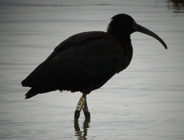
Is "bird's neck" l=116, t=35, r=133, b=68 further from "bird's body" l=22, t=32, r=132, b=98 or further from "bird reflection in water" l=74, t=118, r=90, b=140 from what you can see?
"bird reflection in water" l=74, t=118, r=90, b=140

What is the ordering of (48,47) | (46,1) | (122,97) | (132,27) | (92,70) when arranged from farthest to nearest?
(46,1) < (48,47) < (122,97) < (132,27) < (92,70)

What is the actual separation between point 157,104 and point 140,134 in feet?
5.71

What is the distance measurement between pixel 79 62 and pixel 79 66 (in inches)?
2.3

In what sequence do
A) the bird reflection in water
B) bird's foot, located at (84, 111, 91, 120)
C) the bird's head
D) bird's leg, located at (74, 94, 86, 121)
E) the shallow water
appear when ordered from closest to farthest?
the bird reflection in water < the shallow water < bird's leg, located at (74, 94, 86, 121) < bird's foot, located at (84, 111, 91, 120) < the bird's head

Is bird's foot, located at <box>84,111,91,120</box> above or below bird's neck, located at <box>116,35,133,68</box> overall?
below

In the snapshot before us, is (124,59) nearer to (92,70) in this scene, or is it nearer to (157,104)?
(92,70)

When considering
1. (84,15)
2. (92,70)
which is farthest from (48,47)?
(84,15)

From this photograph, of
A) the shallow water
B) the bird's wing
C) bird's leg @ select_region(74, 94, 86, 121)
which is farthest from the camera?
bird's leg @ select_region(74, 94, 86, 121)

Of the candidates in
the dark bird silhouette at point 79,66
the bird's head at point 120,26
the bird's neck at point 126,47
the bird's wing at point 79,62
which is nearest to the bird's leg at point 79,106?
the dark bird silhouette at point 79,66

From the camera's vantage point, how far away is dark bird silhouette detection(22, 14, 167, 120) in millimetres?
7520

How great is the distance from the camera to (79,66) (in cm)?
759

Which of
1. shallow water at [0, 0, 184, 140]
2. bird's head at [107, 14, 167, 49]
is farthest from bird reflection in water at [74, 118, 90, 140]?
bird's head at [107, 14, 167, 49]

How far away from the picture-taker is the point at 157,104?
8727 millimetres

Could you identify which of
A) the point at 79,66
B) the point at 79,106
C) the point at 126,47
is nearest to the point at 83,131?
the point at 79,106
